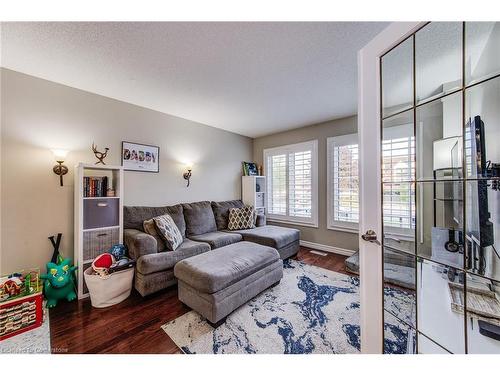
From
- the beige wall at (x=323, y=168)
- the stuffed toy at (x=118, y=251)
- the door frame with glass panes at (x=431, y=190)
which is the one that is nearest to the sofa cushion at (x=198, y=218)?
the stuffed toy at (x=118, y=251)

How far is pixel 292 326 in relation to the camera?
5.32 ft

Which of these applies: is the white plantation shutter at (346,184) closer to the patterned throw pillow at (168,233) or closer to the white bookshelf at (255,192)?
the white bookshelf at (255,192)

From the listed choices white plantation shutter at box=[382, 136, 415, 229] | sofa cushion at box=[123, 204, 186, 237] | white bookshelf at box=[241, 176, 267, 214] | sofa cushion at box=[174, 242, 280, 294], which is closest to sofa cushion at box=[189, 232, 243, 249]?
sofa cushion at box=[123, 204, 186, 237]

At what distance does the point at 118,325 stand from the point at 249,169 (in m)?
3.34

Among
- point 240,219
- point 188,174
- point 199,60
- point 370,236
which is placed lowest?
point 240,219

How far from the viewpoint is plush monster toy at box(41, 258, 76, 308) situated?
1879mm

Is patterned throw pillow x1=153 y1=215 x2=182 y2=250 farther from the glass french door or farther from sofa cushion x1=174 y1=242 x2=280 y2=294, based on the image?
the glass french door

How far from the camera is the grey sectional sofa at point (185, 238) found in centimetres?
203

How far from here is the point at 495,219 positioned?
945 mm

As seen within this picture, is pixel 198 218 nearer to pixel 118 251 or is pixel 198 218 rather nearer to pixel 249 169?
pixel 118 251

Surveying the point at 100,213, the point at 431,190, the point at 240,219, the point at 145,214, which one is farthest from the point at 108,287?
the point at 431,190

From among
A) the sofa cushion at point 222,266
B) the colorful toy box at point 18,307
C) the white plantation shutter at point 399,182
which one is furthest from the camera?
the sofa cushion at point 222,266

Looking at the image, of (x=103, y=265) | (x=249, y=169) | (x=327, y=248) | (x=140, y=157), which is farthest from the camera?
(x=249, y=169)
